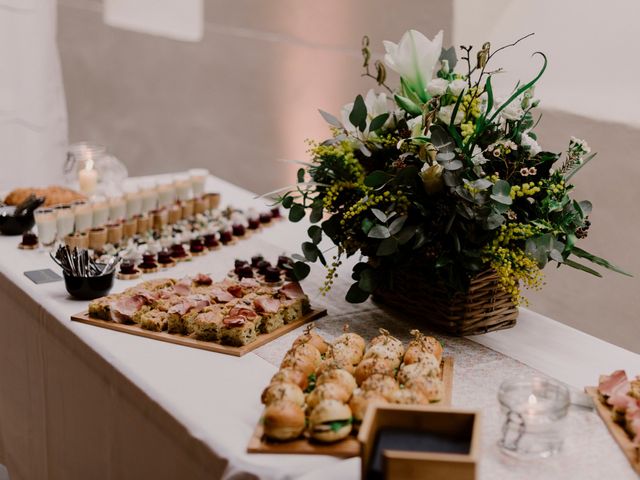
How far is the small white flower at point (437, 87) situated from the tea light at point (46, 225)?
1.36 metres

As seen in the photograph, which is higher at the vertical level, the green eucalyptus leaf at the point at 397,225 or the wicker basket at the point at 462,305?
the green eucalyptus leaf at the point at 397,225

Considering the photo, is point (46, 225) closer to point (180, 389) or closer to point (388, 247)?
point (180, 389)

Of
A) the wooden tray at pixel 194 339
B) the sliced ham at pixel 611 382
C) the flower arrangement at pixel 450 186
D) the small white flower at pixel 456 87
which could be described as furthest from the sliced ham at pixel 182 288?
the sliced ham at pixel 611 382

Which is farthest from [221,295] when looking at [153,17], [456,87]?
[153,17]

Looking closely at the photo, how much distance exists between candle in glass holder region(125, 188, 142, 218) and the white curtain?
8.41 feet

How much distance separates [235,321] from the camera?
1987mm

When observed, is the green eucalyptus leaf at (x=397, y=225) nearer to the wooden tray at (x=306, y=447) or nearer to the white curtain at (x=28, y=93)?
the wooden tray at (x=306, y=447)

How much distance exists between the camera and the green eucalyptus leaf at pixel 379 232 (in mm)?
Result: 1967

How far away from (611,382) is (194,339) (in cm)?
95

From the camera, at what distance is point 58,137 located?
5602 mm

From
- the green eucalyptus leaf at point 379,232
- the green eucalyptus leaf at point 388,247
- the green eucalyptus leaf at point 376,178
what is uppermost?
the green eucalyptus leaf at point 376,178

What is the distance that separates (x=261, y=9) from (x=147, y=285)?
3558mm

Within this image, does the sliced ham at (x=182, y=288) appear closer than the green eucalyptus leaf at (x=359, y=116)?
No

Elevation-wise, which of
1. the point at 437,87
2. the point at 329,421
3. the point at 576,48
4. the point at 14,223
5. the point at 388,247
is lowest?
the point at 14,223
